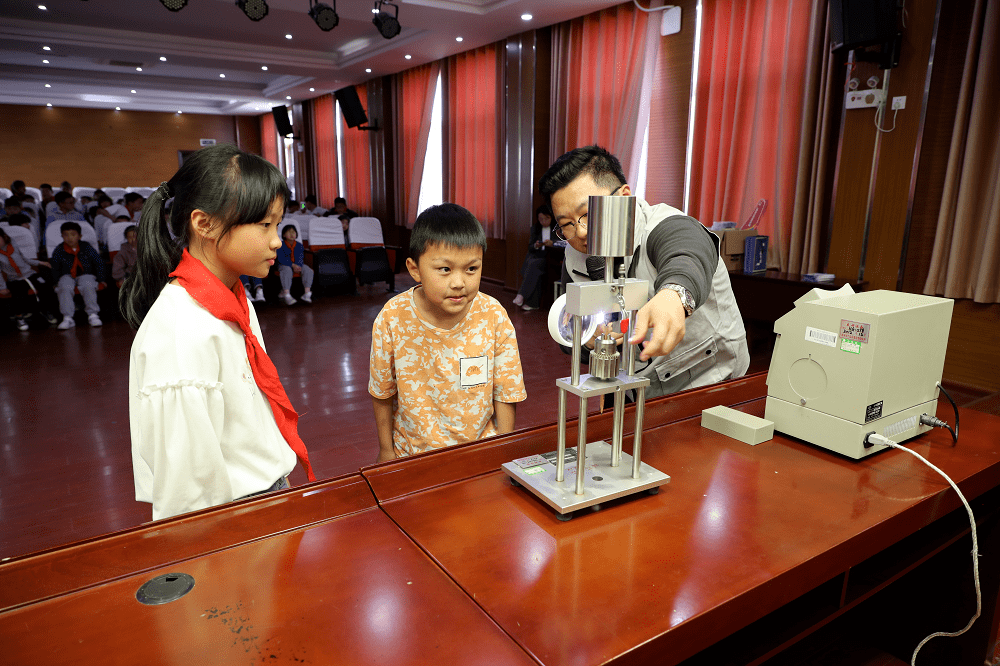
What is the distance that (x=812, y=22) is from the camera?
418 cm

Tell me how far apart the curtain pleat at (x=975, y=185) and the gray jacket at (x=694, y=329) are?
Result: 2.97 m

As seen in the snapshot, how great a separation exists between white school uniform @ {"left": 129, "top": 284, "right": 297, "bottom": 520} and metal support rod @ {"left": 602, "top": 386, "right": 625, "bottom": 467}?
66 centimetres

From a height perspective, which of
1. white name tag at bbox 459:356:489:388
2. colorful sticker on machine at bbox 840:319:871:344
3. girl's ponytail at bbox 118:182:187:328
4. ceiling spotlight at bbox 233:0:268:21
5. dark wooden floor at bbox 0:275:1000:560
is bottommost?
dark wooden floor at bbox 0:275:1000:560

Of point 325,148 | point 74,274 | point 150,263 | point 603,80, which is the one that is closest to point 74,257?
point 74,274

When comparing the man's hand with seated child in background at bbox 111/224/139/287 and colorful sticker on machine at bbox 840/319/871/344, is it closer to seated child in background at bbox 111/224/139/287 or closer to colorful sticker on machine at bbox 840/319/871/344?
colorful sticker on machine at bbox 840/319/871/344

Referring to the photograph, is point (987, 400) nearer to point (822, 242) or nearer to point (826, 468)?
point (826, 468)

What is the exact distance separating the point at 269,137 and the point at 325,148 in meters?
4.38

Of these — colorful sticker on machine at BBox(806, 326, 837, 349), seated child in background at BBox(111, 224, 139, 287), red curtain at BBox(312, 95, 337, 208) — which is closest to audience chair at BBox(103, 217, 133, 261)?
seated child in background at BBox(111, 224, 139, 287)

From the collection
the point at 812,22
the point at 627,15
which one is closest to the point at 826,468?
the point at 812,22

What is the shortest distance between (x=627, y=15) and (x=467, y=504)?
19.4 ft

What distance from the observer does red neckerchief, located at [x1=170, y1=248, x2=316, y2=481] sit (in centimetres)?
107

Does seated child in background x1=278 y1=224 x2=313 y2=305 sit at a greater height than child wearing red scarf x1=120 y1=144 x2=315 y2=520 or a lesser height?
lesser

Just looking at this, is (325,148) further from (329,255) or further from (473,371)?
(473,371)

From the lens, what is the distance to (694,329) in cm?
153
